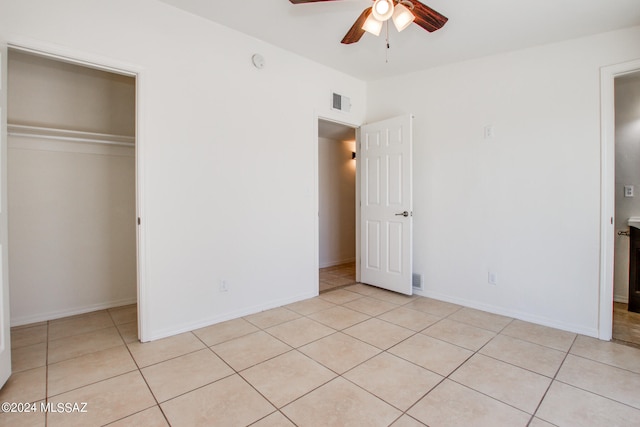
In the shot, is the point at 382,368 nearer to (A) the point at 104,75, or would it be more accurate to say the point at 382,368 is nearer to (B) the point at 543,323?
(B) the point at 543,323

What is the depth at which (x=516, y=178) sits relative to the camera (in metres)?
2.96

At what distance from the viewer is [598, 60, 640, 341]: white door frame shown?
2.53m

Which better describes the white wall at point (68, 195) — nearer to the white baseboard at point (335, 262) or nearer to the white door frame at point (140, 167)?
the white door frame at point (140, 167)

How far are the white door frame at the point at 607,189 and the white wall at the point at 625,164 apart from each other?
3.85ft

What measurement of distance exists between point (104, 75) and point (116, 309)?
97.4 inches

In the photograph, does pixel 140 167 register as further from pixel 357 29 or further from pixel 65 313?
pixel 357 29

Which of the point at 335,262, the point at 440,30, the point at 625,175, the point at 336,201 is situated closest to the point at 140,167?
the point at 440,30

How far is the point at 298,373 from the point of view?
199 centimetres

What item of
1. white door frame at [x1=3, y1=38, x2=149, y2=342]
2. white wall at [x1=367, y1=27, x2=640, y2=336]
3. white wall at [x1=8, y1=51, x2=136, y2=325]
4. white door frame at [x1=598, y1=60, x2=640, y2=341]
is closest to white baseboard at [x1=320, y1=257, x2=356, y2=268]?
white wall at [x1=367, y1=27, x2=640, y2=336]

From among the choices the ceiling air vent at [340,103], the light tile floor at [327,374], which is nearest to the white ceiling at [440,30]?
the ceiling air vent at [340,103]

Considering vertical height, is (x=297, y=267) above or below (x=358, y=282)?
above

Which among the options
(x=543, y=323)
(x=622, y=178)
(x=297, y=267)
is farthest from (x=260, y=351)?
(x=622, y=178)

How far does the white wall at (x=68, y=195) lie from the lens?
2779 millimetres

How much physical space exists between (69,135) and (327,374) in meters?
3.21
